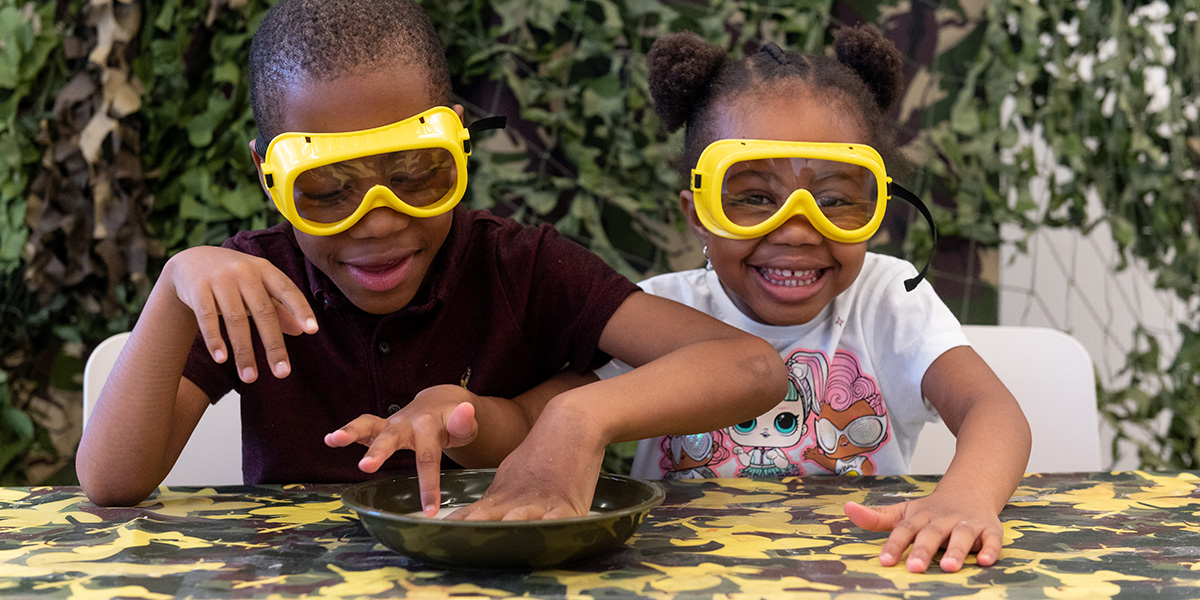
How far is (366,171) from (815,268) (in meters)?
0.62

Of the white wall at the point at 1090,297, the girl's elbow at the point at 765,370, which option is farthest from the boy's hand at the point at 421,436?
the white wall at the point at 1090,297

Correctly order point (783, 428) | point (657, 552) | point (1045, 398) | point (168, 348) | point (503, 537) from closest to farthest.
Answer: point (503, 537)
point (657, 552)
point (168, 348)
point (783, 428)
point (1045, 398)

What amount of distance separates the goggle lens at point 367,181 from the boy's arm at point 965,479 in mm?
586

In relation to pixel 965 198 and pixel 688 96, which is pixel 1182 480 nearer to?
pixel 688 96

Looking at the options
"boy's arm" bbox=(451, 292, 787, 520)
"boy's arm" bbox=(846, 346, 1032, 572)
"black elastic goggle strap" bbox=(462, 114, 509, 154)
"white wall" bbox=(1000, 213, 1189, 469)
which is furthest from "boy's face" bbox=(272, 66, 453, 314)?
"white wall" bbox=(1000, 213, 1189, 469)

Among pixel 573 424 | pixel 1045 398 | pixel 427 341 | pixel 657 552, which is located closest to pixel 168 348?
pixel 427 341

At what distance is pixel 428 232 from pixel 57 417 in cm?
129

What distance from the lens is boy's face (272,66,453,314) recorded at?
1.09 metres

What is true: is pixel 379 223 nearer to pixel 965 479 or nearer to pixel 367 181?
pixel 367 181

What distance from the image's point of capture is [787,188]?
1245 mm

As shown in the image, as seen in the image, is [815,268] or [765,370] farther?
[815,268]

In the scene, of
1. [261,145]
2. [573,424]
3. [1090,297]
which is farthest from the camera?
[1090,297]

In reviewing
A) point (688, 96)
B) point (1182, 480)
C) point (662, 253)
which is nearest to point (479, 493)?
point (688, 96)

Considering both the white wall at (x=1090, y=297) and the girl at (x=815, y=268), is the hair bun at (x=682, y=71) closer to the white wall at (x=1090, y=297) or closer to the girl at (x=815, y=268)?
the girl at (x=815, y=268)
